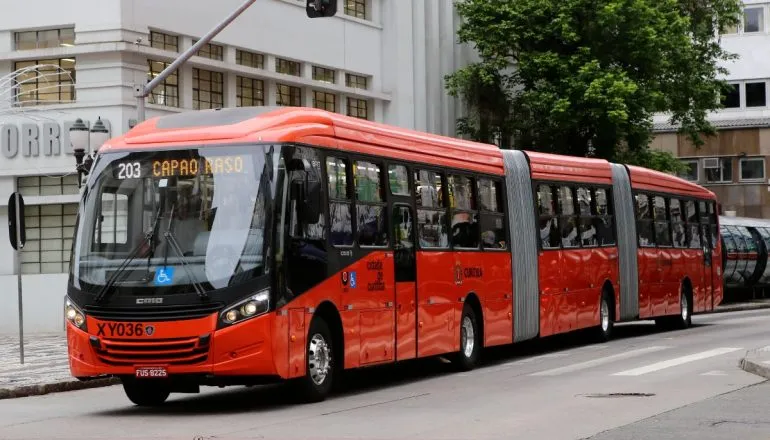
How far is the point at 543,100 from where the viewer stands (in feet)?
160

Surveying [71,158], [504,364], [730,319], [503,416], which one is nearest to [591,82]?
[730,319]

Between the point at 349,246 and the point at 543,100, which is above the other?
the point at 543,100

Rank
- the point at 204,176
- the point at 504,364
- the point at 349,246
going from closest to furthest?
1. the point at 204,176
2. the point at 349,246
3. the point at 504,364

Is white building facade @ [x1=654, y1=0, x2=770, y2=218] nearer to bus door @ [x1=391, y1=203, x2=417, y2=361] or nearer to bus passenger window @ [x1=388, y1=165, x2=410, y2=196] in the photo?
bus passenger window @ [x1=388, y1=165, x2=410, y2=196]

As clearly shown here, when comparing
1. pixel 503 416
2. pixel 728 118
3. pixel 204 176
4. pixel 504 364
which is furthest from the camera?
pixel 728 118

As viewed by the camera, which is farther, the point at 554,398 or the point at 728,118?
the point at 728,118

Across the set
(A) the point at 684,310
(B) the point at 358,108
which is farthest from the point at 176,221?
(B) the point at 358,108

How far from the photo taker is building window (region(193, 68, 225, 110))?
36844 millimetres

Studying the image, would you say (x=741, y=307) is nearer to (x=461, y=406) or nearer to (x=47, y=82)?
(x=47, y=82)

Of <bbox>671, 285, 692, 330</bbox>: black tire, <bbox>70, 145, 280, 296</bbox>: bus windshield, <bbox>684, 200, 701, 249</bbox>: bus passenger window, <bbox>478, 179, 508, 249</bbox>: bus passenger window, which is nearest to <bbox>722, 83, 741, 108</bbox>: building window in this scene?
<bbox>684, 200, 701, 249</bbox>: bus passenger window

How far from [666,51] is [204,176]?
36.1 meters

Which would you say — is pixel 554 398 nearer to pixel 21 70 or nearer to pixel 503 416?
pixel 503 416

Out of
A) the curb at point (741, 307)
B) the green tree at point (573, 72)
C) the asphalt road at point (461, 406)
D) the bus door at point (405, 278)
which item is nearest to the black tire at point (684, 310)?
the asphalt road at point (461, 406)

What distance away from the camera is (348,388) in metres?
19.5
